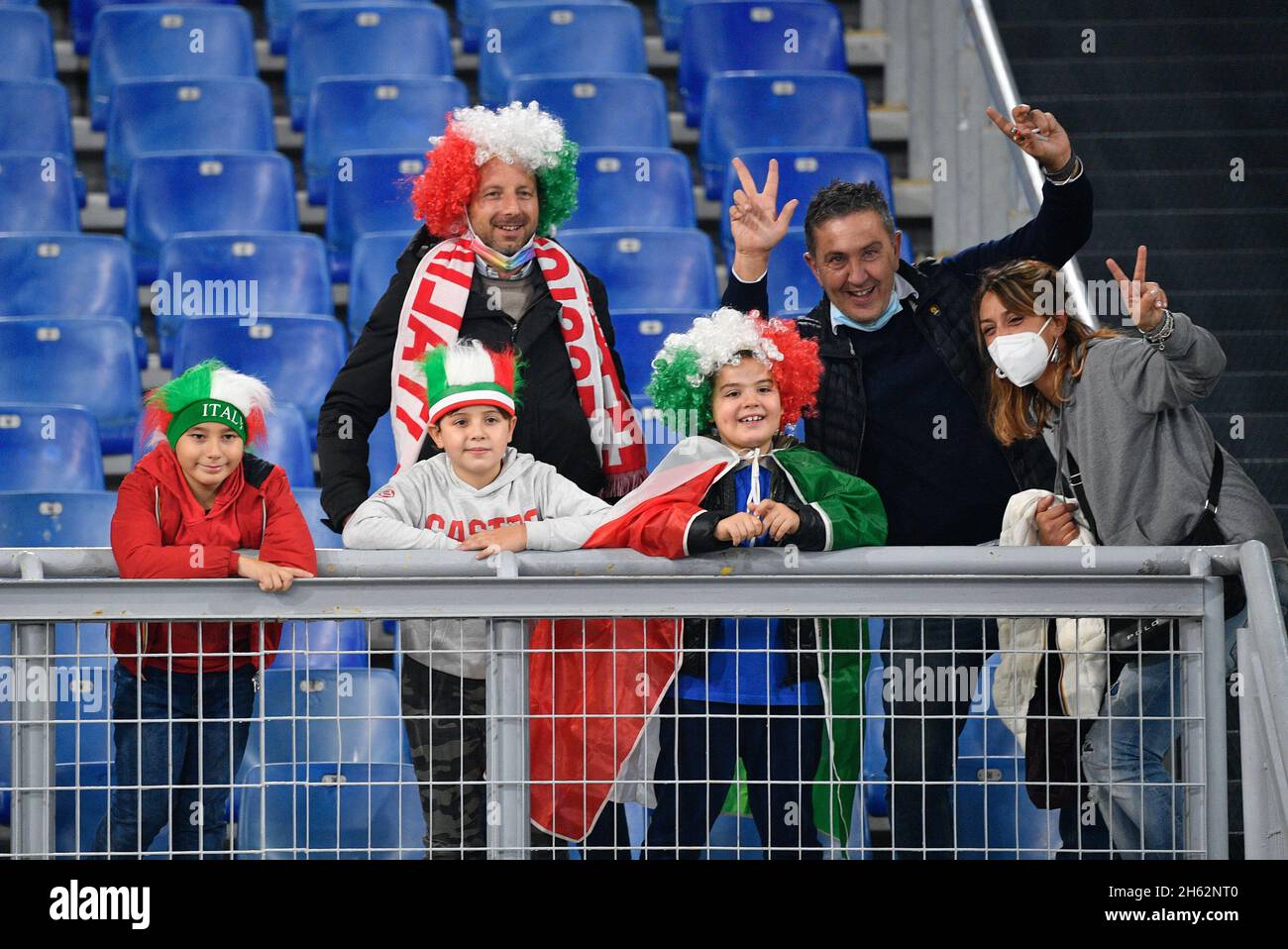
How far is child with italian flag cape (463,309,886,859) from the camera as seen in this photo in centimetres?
316

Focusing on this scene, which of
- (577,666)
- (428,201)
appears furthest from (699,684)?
(428,201)

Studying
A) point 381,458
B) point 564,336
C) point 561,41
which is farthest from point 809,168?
point 564,336

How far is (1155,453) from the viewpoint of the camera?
3.47m

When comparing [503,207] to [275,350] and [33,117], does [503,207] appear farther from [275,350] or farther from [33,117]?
[33,117]

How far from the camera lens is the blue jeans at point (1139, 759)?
3111mm

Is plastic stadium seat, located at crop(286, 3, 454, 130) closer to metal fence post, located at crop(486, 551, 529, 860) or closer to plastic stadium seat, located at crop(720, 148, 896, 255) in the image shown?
plastic stadium seat, located at crop(720, 148, 896, 255)

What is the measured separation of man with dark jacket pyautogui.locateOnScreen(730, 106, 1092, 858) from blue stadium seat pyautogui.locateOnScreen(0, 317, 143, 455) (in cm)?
245

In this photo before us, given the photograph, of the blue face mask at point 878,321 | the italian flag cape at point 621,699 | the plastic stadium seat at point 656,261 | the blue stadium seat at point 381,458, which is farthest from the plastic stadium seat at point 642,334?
the italian flag cape at point 621,699

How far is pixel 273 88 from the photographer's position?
7.57m

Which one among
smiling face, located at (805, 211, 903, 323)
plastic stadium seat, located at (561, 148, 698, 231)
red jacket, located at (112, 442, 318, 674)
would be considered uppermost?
plastic stadium seat, located at (561, 148, 698, 231)

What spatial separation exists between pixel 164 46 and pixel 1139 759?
5250 millimetres

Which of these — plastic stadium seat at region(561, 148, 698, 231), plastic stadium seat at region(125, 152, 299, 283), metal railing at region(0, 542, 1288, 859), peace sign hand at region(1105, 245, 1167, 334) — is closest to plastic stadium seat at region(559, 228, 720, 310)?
plastic stadium seat at region(561, 148, 698, 231)

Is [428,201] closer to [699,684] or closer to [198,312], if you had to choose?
[699,684]

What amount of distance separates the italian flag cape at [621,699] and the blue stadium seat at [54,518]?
2.05 m
